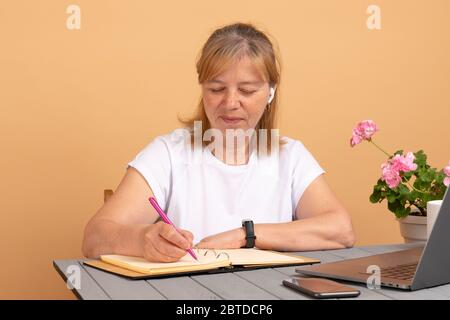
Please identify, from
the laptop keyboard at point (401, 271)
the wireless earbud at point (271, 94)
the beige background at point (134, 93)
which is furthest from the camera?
the beige background at point (134, 93)

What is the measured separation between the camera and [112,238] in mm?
1572

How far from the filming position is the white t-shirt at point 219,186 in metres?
1.99

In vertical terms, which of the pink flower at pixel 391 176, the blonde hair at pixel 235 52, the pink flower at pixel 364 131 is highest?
the blonde hair at pixel 235 52

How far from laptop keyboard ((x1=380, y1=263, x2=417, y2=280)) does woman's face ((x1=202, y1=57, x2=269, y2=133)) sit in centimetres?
74

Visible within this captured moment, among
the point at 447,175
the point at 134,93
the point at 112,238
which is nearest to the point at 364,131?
the point at 447,175

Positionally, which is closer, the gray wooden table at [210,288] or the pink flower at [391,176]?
the gray wooden table at [210,288]

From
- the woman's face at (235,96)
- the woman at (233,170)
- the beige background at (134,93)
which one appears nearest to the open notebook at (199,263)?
the woman at (233,170)

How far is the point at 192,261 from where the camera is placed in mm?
1360

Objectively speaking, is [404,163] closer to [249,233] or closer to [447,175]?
[447,175]

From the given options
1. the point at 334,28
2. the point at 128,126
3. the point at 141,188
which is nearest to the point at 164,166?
the point at 141,188

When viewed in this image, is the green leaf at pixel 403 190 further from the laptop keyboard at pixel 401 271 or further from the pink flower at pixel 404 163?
the laptop keyboard at pixel 401 271

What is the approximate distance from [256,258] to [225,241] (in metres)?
0.19

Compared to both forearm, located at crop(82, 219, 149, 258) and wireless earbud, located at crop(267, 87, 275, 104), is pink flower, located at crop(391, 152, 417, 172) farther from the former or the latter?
forearm, located at crop(82, 219, 149, 258)

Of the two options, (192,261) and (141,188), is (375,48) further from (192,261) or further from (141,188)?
(192,261)
